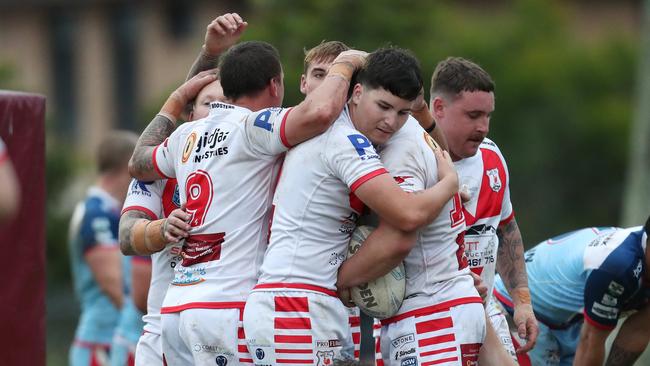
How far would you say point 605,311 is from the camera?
672 cm

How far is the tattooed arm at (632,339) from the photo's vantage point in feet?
23.1

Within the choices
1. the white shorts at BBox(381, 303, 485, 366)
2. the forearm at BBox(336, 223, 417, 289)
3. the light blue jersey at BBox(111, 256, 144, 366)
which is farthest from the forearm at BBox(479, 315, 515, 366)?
the light blue jersey at BBox(111, 256, 144, 366)

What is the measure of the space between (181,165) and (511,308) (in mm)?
2574

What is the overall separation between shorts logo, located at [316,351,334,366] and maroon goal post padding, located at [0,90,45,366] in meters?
2.58

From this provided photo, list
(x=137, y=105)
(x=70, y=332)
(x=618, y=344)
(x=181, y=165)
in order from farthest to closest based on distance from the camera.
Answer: (x=137, y=105) → (x=70, y=332) → (x=618, y=344) → (x=181, y=165)

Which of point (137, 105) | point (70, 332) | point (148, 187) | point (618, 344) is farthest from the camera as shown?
point (137, 105)

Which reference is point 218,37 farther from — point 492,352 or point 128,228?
point 492,352

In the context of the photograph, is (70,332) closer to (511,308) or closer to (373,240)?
(511,308)

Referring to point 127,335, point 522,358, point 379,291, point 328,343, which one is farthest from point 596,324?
point 127,335

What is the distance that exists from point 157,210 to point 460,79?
1.78m

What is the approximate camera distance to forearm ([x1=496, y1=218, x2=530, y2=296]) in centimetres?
674

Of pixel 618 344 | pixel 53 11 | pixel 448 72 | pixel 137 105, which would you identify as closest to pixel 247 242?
pixel 448 72

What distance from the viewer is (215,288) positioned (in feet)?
18.5

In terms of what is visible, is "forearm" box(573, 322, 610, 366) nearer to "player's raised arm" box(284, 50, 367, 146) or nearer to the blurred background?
"player's raised arm" box(284, 50, 367, 146)
